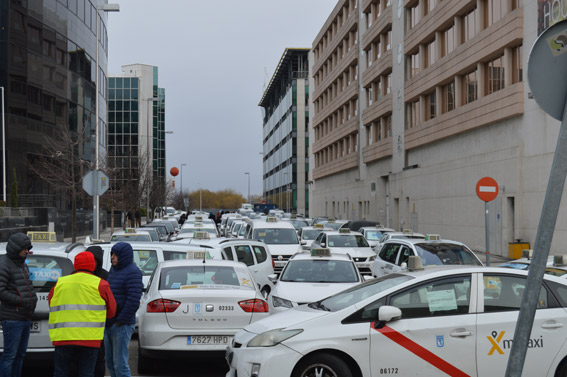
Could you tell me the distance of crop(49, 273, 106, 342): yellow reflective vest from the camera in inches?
253

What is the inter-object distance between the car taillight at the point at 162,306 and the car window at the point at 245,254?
28.0 ft

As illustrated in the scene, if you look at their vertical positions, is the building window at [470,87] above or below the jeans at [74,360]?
above

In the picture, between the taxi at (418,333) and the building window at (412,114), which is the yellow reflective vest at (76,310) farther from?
the building window at (412,114)

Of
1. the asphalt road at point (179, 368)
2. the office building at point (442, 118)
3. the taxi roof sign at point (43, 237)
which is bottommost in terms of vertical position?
the asphalt road at point (179, 368)

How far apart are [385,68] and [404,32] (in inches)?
197

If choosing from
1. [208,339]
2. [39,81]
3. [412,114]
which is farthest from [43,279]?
[412,114]

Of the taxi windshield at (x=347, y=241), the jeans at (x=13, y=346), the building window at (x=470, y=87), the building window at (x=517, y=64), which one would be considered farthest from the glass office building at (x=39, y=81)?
the jeans at (x=13, y=346)

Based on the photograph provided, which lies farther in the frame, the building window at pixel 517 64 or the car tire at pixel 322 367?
the building window at pixel 517 64

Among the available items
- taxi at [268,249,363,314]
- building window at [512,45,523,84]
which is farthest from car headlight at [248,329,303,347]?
building window at [512,45,523,84]

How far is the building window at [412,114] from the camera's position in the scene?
44.7 metres

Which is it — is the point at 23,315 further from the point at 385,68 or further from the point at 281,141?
the point at 281,141

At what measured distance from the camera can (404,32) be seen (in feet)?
151

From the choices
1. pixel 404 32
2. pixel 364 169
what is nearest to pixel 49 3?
pixel 404 32

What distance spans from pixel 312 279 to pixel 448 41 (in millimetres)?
28394
